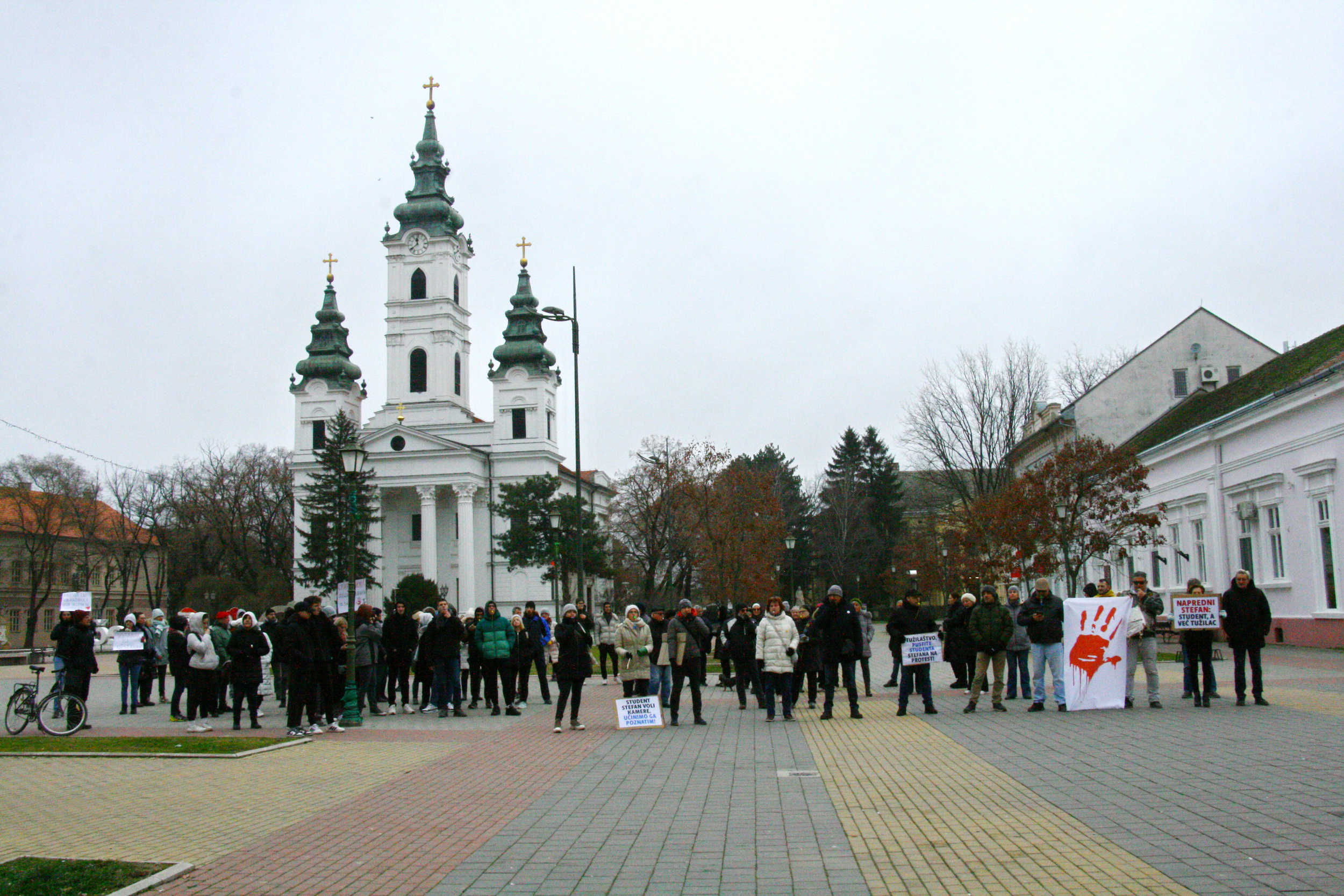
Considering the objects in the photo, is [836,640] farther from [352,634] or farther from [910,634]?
[352,634]

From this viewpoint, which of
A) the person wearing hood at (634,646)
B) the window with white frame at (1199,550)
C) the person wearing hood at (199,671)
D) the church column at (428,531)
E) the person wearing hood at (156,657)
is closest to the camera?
the person wearing hood at (199,671)

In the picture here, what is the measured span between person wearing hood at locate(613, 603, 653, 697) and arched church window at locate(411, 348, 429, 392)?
65.4 m

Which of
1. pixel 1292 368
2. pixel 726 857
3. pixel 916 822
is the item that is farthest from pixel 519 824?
pixel 1292 368

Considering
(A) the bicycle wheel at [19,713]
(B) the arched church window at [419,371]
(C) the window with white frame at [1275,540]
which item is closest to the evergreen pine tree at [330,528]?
(B) the arched church window at [419,371]

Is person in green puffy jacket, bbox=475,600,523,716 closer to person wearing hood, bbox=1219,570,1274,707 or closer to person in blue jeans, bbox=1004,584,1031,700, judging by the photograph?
person in blue jeans, bbox=1004,584,1031,700

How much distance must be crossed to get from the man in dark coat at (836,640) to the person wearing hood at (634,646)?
100.0 inches

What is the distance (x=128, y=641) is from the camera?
19062 mm

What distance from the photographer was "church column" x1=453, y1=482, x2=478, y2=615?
242ft

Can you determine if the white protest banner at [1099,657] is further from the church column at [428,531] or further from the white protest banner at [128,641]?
the church column at [428,531]

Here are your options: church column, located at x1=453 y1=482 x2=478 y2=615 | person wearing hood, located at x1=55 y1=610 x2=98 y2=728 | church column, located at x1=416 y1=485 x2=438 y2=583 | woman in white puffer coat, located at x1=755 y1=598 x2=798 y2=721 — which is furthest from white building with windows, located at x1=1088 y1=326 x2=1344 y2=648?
church column, located at x1=416 y1=485 x2=438 y2=583

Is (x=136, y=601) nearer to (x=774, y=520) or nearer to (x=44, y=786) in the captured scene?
(x=774, y=520)

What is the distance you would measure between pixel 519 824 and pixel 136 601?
93.6 meters

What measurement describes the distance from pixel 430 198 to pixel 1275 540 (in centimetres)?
6205

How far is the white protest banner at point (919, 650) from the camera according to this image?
15.9m
